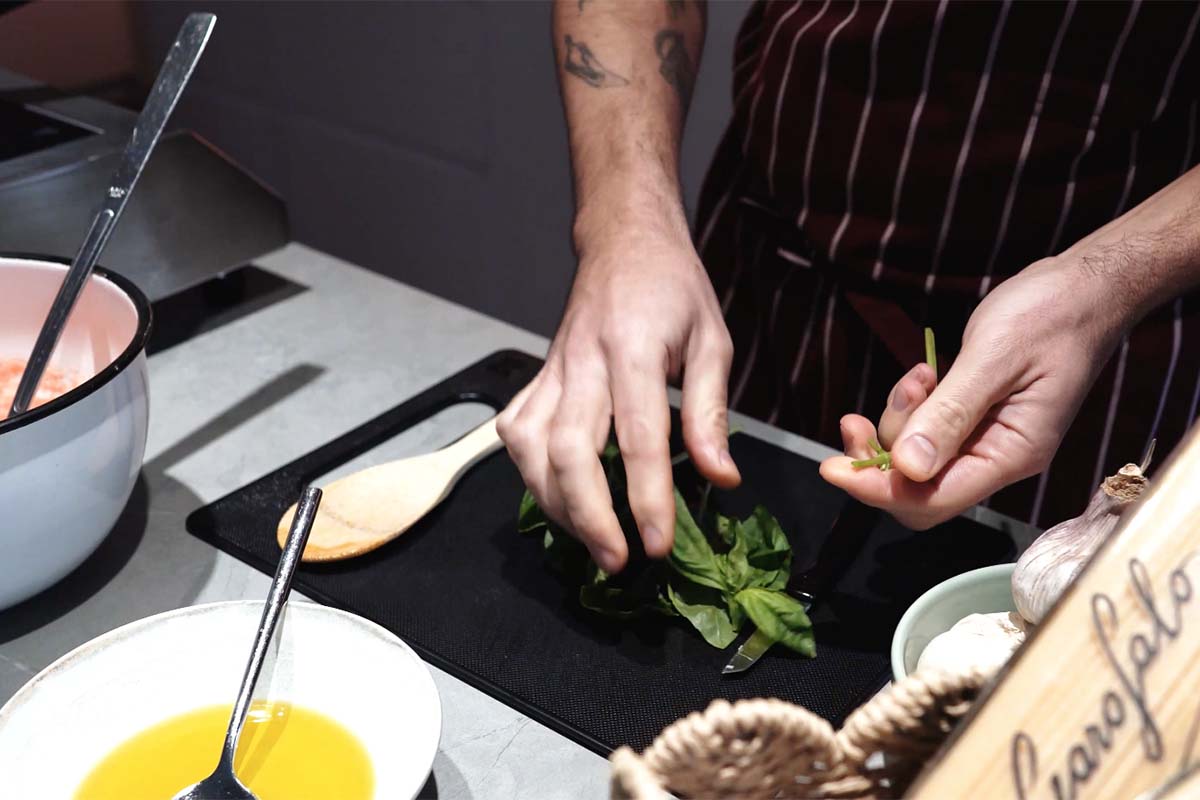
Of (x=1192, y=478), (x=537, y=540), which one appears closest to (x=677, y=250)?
(x=537, y=540)

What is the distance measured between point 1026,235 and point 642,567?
49 cm

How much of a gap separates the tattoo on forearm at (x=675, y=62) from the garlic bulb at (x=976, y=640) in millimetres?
652

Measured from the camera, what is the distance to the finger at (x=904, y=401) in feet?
2.33

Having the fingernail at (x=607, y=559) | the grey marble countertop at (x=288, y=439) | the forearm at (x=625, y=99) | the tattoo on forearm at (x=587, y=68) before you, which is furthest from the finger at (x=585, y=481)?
the tattoo on forearm at (x=587, y=68)

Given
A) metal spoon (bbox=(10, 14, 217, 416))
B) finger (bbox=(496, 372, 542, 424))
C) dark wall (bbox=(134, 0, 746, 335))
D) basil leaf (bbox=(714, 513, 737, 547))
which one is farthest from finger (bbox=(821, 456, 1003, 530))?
dark wall (bbox=(134, 0, 746, 335))

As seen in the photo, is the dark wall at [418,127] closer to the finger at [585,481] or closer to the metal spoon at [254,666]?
the finger at [585,481]

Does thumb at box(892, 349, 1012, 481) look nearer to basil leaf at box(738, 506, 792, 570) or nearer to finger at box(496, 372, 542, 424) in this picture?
basil leaf at box(738, 506, 792, 570)

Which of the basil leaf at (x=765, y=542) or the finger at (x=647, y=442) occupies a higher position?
the finger at (x=647, y=442)

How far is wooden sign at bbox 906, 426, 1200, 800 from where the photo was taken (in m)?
0.32

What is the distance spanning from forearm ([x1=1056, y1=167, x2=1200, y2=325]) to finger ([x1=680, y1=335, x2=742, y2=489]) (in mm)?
238

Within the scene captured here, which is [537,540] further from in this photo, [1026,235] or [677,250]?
[1026,235]

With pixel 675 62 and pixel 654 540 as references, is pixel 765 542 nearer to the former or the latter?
pixel 654 540

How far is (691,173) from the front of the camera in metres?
1.89

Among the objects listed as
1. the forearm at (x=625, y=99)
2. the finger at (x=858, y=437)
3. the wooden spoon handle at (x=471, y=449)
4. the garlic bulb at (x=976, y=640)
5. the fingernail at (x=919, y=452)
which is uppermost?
the forearm at (x=625, y=99)
